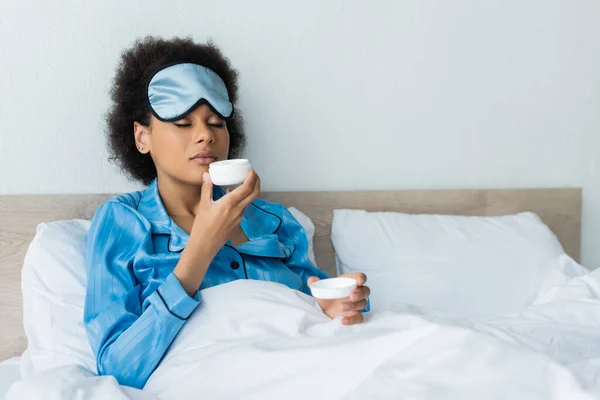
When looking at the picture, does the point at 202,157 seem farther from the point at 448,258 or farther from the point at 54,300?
the point at 448,258

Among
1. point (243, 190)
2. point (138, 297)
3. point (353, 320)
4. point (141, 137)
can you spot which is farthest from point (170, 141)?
point (353, 320)

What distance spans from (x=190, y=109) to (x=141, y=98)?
0.19 meters

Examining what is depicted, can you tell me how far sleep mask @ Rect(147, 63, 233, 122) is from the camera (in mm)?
1386

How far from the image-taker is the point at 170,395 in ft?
3.73

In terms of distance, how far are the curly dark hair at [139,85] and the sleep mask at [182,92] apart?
46mm

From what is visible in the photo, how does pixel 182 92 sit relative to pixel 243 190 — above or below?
above

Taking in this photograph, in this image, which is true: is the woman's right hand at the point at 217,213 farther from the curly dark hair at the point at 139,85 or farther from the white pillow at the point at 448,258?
the white pillow at the point at 448,258

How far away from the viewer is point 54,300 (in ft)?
4.88

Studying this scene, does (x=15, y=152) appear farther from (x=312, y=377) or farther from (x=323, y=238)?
(x=312, y=377)

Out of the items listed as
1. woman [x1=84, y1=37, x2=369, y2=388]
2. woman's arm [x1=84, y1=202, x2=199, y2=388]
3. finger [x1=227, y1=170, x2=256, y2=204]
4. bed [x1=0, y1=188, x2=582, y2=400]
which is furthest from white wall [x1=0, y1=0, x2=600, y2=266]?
finger [x1=227, y1=170, x2=256, y2=204]

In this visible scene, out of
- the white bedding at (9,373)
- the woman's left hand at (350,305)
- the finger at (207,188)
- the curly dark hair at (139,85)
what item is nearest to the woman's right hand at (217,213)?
the finger at (207,188)

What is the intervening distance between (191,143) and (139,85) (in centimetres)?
26

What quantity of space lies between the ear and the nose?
189mm

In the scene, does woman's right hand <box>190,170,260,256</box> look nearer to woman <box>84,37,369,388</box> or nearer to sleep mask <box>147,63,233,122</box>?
woman <box>84,37,369,388</box>
